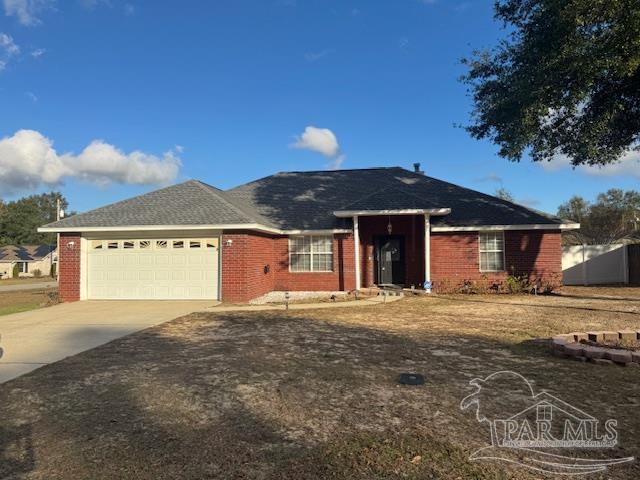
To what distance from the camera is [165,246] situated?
15109 mm

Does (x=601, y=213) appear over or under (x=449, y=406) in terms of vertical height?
over

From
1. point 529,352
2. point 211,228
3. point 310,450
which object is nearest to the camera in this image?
point 310,450

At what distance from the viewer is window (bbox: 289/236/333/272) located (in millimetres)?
17641

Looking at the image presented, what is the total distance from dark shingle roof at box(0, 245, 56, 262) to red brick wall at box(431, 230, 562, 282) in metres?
55.9

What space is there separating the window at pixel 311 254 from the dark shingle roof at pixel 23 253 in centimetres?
5104

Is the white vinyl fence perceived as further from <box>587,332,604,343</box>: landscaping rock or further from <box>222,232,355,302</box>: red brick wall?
<box>587,332,604,343</box>: landscaping rock

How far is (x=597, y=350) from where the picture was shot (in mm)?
6484

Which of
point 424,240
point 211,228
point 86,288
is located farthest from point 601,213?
point 86,288

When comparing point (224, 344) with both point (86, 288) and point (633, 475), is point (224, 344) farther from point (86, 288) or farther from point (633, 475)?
point (86, 288)

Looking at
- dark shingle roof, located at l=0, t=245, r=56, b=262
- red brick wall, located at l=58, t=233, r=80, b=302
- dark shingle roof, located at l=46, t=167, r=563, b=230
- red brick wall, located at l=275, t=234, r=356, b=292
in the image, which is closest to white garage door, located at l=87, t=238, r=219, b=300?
red brick wall, located at l=58, t=233, r=80, b=302

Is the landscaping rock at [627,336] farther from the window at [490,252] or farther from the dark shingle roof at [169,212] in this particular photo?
the dark shingle roof at [169,212]

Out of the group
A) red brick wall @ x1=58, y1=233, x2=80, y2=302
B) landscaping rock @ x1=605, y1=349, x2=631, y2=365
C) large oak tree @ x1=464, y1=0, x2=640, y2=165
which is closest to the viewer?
landscaping rock @ x1=605, y1=349, x2=631, y2=365

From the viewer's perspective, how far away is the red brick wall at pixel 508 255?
54.6 ft

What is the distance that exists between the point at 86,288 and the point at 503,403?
47.4 feet
